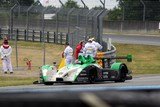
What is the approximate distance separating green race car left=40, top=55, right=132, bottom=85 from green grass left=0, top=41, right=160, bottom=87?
2.84 m

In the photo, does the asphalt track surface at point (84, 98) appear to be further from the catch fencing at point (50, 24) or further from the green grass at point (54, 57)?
the catch fencing at point (50, 24)

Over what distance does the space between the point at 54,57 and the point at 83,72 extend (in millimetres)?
15051

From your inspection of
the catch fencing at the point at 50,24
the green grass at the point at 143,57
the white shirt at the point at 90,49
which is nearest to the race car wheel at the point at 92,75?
the white shirt at the point at 90,49

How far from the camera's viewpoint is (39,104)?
180 centimetres

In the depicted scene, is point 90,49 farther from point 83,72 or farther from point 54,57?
point 54,57

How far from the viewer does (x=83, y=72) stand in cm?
1836

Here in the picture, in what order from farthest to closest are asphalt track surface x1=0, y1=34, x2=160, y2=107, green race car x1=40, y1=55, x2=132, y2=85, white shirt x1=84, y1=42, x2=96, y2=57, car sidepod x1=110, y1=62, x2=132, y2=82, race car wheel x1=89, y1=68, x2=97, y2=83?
white shirt x1=84, y1=42, x2=96, y2=57 < car sidepod x1=110, y1=62, x2=132, y2=82 < race car wheel x1=89, y1=68, x2=97, y2=83 < green race car x1=40, y1=55, x2=132, y2=85 < asphalt track surface x1=0, y1=34, x2=160, y2=107

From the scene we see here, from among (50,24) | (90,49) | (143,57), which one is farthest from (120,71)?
(50,24)

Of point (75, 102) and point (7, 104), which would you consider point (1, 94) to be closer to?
point (7, 104)

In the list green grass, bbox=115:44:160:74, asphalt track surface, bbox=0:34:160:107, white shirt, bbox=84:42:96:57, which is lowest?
green grass, bbox=115:44:160:74

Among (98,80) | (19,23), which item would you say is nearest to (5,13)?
(19,23)

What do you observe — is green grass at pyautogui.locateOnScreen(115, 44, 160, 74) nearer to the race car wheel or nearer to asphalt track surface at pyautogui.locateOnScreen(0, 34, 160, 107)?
the race car wheel

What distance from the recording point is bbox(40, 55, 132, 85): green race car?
60.1 ft

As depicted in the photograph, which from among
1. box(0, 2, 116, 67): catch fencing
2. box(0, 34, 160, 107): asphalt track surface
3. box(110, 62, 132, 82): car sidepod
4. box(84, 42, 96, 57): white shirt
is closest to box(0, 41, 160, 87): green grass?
box(0, 2, 116, 67): catch fencing
